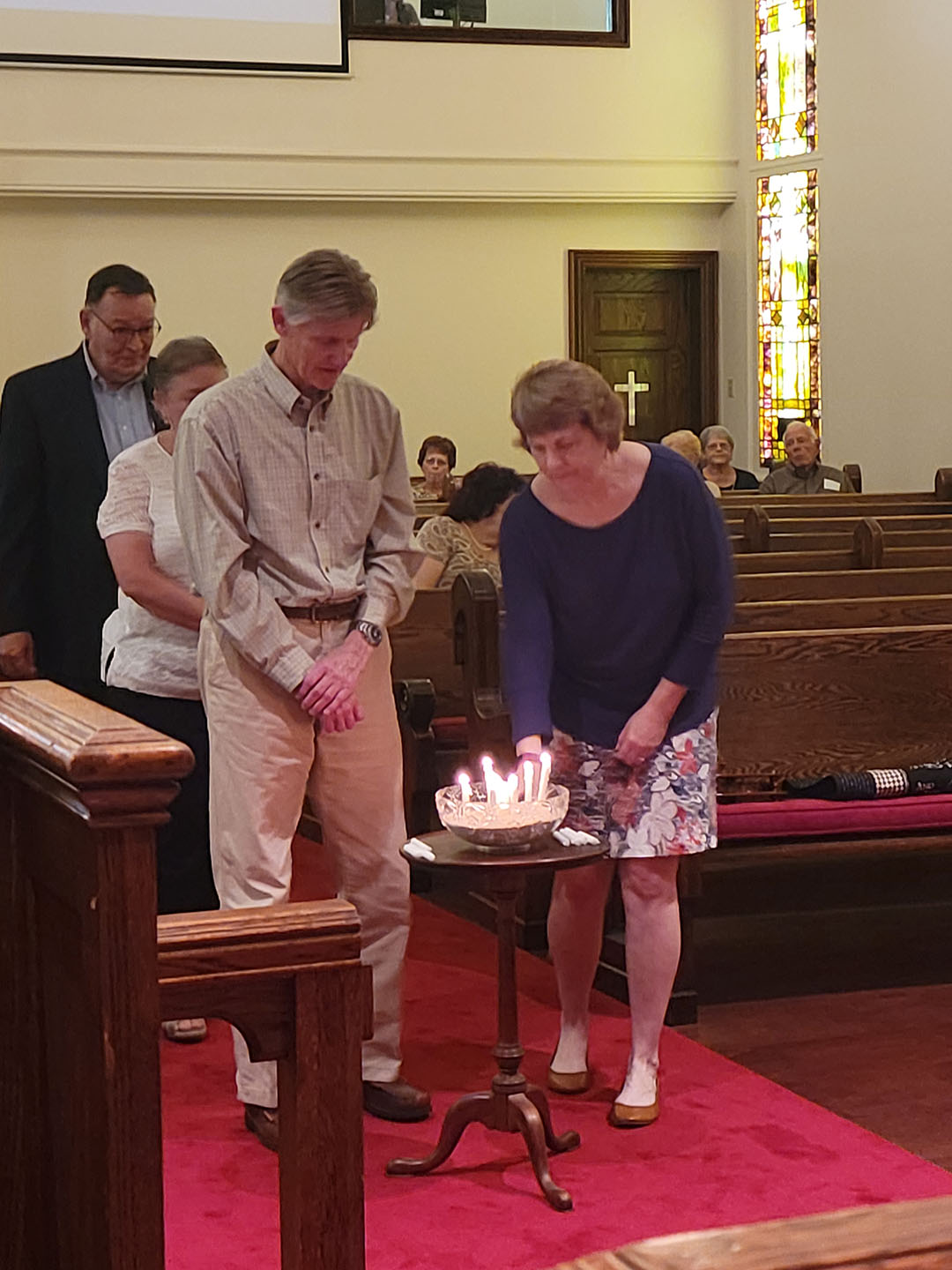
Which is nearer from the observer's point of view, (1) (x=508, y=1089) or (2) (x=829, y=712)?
(1) (x=508, y=1089)

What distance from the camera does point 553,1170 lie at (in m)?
3.15

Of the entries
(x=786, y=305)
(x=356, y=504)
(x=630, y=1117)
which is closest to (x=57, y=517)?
(x=356, y=504)

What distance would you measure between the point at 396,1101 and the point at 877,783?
5.22ft

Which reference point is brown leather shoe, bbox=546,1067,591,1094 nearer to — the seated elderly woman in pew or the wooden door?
the seated elderly woman in pew

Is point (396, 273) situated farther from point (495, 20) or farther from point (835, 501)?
point (835, 501)

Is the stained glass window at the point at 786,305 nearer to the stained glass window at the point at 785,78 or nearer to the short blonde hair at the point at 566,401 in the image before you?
the stained glass window at the point at 785,78

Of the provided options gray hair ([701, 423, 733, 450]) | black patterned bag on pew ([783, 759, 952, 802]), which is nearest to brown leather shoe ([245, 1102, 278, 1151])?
black patterned bag on pew ([783, 759, 952, 802])

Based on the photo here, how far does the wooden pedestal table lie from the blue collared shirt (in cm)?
138

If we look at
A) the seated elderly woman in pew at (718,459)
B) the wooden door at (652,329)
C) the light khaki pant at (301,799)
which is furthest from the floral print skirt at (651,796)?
the wooden door at (652,329)

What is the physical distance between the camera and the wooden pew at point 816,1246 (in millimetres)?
661

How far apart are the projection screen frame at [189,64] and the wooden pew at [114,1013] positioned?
9.96 metres

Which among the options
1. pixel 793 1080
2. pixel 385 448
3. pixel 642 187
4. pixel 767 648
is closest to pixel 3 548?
pixel 385 448

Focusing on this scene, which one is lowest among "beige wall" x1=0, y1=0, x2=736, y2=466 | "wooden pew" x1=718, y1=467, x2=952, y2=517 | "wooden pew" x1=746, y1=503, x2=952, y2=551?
"wooden pew" x1=746, y1=503, x2=952, y2=551

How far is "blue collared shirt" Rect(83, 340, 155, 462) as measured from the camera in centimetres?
406
